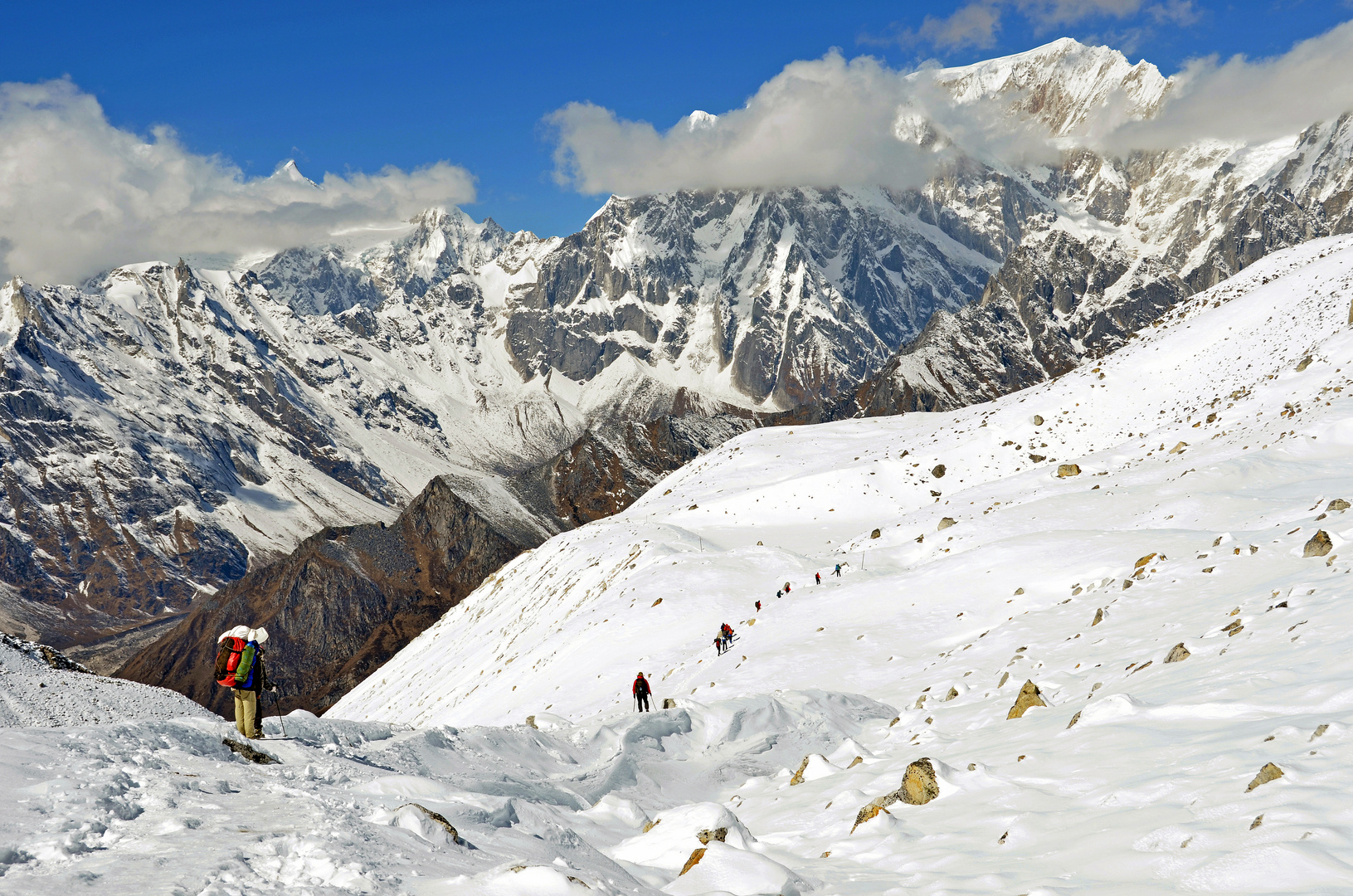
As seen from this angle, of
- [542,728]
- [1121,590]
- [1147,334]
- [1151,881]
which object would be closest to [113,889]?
[1151,881]

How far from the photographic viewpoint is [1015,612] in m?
26.0

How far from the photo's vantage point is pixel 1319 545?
18859 mm

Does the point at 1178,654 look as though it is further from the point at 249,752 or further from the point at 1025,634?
the point at 249,752

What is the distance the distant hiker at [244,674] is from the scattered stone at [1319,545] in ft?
65.2

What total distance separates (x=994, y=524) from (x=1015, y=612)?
11.0 metres

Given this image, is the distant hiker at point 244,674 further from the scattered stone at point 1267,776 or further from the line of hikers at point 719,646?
the scattered stone at point 1267,776

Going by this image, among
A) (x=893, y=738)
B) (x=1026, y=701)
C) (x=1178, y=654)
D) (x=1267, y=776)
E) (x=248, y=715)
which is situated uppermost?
(x=1178, y=654)

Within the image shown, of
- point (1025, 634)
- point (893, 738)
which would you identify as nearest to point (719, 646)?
point (1025, 634)

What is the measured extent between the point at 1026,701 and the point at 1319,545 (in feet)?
26.9

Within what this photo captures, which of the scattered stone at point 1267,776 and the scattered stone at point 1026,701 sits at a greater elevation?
the scattered stone at point 1267,776

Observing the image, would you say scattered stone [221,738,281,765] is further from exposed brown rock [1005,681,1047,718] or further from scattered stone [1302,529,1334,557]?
scattered stone [1302,529,1334,557]

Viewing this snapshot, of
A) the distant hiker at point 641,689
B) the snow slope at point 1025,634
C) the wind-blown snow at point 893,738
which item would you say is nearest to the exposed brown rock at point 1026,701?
the snow slope at point 1025,634

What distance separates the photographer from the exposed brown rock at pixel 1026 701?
51.0ft

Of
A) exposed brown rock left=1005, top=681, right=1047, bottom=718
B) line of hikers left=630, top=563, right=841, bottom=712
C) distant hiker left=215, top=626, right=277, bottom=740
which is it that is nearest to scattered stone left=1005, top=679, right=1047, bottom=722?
exposed brown rock left=1005, top=681, right=1047, bottom=718
